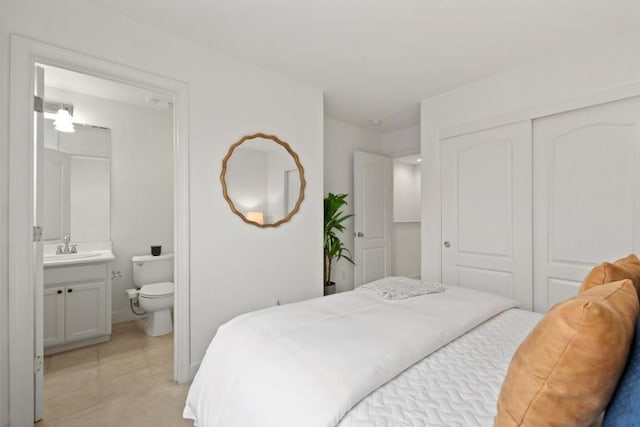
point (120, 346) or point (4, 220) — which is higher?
point (4, 220)

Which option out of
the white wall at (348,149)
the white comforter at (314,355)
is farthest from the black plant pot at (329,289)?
the white comforter at (314,355)

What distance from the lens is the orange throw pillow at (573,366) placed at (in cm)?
58

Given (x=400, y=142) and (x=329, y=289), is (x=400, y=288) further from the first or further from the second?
(x=400, y=142)

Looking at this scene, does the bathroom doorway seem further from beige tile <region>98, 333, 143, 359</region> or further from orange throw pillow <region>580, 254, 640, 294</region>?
orange throw pillow <region>580, 254, 640, 294</region>

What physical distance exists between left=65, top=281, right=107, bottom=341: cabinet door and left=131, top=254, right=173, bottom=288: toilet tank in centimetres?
45

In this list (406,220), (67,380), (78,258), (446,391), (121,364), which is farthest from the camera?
(406,220)

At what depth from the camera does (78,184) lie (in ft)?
10.6

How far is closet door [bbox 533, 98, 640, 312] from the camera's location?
2.04 meters

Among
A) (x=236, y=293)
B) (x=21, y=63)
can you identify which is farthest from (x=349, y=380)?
(x=21, y=63)

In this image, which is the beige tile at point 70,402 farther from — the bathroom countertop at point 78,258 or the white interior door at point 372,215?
the white interior door at point 372,215

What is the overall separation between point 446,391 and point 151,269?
3276mm

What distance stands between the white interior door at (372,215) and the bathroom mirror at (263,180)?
4.39 ft

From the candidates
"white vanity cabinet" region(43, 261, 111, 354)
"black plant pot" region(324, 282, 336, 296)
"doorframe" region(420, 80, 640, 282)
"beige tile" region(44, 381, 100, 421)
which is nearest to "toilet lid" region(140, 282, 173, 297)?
"white vanity cabinet" region(43, 261, 111, 354)

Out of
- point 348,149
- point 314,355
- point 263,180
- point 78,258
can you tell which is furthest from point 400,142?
point 78,258
